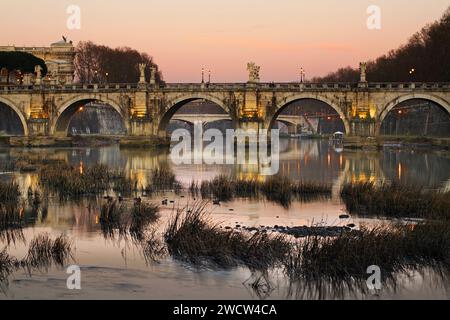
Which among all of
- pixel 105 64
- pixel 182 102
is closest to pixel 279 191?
pixel 182 102

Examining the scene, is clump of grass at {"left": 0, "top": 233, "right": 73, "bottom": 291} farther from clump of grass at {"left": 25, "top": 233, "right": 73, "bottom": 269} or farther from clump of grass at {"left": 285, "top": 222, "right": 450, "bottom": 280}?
clump of grass at {"left": 285, "top": 222, "right": 450, "bottom": 280}

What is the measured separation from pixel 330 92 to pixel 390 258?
53.6 meters

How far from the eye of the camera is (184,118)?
132250 mm

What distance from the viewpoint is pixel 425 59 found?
77.4 metres

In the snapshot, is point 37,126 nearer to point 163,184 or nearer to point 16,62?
point 16,62

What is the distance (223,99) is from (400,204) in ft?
162

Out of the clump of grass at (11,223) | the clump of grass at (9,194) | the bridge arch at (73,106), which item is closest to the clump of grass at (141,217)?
the clump of grass at (11,223)

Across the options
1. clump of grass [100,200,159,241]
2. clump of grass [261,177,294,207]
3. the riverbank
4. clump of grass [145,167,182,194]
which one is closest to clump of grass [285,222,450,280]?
clump of grass [100,200,159,241]

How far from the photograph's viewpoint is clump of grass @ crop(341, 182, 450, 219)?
1995 centimetres

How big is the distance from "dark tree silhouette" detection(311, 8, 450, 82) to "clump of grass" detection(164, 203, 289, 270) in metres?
60.8

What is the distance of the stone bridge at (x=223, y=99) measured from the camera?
214 feet
